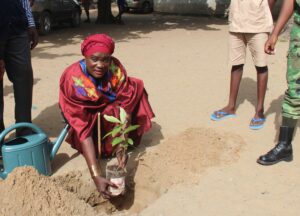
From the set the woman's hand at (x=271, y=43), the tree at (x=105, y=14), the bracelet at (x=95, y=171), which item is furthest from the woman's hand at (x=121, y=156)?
the tree at (x=105, y=14)

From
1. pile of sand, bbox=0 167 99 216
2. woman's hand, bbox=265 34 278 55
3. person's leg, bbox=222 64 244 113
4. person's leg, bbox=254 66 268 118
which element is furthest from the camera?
person's leg, bbox=222 64 244 113

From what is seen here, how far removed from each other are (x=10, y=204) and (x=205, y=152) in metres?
1.82

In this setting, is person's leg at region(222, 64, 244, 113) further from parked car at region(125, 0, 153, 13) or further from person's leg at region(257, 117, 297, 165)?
parked car at region(125, 0, 153, 13)

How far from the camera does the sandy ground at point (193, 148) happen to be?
3.11 meters

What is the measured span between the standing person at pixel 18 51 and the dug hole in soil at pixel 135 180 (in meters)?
0.83

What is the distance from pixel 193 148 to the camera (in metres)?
3.85

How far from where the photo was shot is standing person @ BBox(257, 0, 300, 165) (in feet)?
10.9

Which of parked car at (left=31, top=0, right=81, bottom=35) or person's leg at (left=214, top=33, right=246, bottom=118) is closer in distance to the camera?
person's leg at (left=214, top=33, right=246, bottom=118)

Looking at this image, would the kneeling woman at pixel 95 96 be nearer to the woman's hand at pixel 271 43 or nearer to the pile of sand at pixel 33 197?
the pile of sand at pixel 33 197

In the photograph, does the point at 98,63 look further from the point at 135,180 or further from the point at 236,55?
the point at 236,55

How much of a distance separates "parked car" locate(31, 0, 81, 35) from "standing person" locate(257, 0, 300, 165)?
9.58 metres

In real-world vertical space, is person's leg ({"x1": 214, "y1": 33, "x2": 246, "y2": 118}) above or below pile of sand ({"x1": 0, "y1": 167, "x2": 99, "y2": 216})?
above

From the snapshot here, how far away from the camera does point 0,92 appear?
3.83 meters

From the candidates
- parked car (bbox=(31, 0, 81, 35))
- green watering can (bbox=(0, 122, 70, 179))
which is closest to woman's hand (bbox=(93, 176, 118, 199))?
green watering can (bbox=(0, 122, 70, 179))
